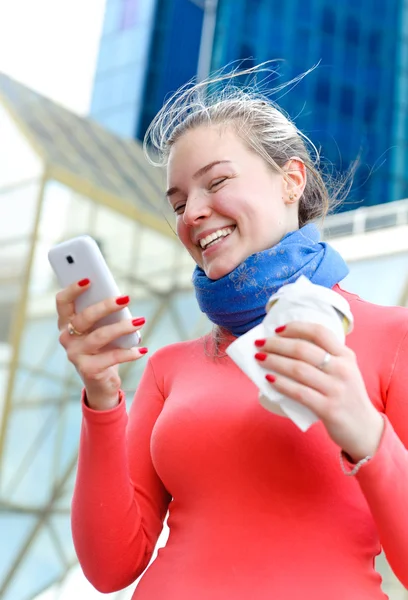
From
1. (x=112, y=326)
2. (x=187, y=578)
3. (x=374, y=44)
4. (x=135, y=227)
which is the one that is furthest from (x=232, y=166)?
(x=374, y=44)

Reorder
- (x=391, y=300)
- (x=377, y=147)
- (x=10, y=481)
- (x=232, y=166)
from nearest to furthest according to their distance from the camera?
(x=232, y=166) → (x=391, y=300) → (x=10, y=481) → (x=377, y=147)

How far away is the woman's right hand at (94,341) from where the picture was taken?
1849 mm

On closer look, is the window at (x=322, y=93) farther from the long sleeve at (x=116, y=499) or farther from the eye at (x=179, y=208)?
the long sleeve at (x=116, y=499)

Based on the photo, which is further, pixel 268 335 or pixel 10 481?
pixel 10 481

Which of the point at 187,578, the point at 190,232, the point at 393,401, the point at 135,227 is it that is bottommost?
the point at 135,227

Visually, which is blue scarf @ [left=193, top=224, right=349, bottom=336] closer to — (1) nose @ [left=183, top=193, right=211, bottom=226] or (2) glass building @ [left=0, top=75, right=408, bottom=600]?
(1) nose @ [left=183, top=193, right=211, bottom=226]

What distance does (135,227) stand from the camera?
14.5 meters

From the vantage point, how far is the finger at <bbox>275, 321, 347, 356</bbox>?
1.56m

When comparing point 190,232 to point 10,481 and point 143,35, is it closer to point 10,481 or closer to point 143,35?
point 10,481

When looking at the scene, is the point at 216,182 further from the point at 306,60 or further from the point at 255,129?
the point at 306,60

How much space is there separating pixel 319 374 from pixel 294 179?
914 millimetres

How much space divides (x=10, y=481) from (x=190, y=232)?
1081 cm

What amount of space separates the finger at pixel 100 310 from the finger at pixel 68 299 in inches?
2.1

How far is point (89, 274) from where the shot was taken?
191 cm
